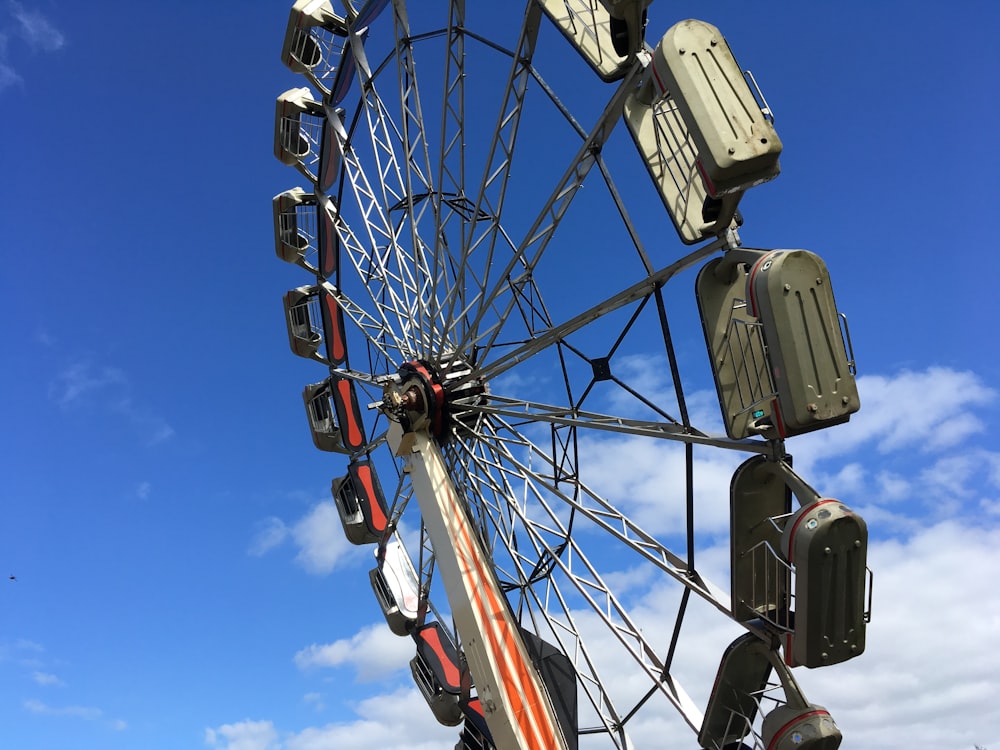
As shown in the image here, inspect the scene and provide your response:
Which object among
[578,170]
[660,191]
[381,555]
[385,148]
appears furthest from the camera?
[381,555]

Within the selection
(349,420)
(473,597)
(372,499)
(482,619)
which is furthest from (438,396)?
(349,420)

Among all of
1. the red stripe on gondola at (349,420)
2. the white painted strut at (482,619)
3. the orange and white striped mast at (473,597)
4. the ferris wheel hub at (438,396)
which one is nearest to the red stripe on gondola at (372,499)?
the red stripe on gondola at (349,420)

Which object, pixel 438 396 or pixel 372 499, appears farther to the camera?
pixel 372 499

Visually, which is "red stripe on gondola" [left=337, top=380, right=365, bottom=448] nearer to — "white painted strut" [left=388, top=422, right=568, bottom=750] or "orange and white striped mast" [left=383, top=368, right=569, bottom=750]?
"orange and white striped mast" [left=383, top=368, right=569, bottom=750]

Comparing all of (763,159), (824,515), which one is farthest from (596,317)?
(824,515)

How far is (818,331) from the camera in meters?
7.05

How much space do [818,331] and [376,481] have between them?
1003 cm

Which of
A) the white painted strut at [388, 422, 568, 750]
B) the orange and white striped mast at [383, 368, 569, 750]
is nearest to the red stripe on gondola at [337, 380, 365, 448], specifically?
the orange and white striped mast at [383, 368, 569, 750]

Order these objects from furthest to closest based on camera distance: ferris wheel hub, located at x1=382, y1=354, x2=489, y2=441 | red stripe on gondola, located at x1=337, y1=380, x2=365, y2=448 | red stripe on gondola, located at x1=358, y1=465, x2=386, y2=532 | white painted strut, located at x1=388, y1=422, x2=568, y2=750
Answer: red stripe on gondola, located at x1=337, y1=380, x2=365, y2=448, red stripe on gondola, located at x1=358, y1=465, x2=386, y2=532, ferris wheel hub, located at x1=382, y1=354, x2=489, y2=441, white painted strut, located at x1=388, y1=422, x2=568, y2=750

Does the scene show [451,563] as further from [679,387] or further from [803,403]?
[803,403]

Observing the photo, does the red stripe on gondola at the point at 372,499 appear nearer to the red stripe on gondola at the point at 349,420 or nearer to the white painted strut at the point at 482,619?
the red stripe on gondola at the point at 349,420

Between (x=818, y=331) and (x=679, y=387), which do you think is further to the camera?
(x=679, y=387)

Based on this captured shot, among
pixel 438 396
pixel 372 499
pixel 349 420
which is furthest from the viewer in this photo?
pixel 349 420

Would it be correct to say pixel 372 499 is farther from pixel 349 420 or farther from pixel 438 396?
pixel 438 396
